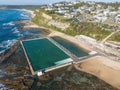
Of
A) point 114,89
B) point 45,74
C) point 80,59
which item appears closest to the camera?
point 114,89

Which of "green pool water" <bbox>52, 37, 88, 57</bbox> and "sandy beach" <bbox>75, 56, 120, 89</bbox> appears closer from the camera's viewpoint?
"sandy beach" <bbox>75, 56, 120, 89</bbox>

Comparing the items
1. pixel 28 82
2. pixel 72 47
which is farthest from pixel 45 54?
pixel 28 82

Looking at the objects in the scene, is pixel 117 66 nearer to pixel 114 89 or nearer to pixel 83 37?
pixel 114 89

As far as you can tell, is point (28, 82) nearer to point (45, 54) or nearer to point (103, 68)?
point (45, 54)

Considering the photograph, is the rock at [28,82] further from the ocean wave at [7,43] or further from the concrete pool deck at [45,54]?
the ocean wave at [7,43]

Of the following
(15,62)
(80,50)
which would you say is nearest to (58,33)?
(80,50)

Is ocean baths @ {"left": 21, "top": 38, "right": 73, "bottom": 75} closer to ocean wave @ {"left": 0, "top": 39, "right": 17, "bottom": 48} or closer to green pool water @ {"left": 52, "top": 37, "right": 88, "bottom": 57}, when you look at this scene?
green pool water @ {"left": 52, "top": 37, "right": 88, "bottom": 57}

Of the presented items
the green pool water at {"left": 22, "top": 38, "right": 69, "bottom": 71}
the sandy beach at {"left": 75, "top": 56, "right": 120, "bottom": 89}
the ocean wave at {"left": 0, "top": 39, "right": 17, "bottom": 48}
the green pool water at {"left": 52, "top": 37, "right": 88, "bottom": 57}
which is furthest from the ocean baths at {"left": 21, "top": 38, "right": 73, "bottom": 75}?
the sandy beach at {"left": 75, "top": 56, "right": 120, "bottom": 89}

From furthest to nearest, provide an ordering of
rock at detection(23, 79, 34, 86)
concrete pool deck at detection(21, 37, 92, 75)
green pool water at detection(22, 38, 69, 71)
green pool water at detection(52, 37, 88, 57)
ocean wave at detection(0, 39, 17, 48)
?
ocean wave at detection(0, 39, 17, 48) → green pool water at detection(52, 37, 88, 57) → green pool water at detection(22, 38, 69, 71) → concrete pool deck at detection(21, 37, 92, 75) → rock at detection(23, 79, 34, 86)
